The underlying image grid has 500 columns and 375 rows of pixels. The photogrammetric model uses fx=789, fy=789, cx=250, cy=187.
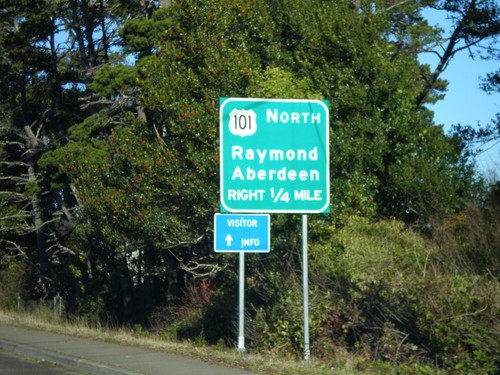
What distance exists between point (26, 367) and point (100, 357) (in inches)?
55.2

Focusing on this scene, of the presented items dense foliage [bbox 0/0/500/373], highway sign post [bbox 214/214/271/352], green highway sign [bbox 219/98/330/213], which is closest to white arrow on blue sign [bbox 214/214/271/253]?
highway sign post [bbox 214/214/271/352]

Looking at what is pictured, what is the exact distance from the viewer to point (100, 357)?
45.9ft

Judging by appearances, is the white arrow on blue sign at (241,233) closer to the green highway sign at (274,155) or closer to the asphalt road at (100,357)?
the green highway sign at (274,155)

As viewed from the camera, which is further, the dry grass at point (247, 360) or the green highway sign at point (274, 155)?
the green highway sign at point (274, 155)

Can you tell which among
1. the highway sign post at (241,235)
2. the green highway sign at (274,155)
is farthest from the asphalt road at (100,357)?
the green highway sign at (274,155)

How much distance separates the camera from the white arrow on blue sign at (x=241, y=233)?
12.7m

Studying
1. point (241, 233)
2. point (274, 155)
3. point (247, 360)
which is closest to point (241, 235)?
point (241, 233)

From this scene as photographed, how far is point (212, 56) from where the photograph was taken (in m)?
19.5

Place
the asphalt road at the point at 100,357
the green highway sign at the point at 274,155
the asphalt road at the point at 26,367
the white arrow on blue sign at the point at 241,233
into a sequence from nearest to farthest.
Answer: the asphalt road at the point at 100,357 < the green highway sign at the point at 274,155 < the white arrow on blue sign at the point at 241,233 < the asphalt road at the point at 26,367

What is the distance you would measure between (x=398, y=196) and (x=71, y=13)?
1833 cm

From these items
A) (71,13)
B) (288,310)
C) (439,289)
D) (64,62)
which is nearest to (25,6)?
(71,13)

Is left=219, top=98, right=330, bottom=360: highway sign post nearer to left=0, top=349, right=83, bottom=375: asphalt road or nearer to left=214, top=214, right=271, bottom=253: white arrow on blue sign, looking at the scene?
left=214, top=214, right=271, bottom=253: white arrow on blue sign

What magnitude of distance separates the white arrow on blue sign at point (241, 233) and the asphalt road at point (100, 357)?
192cm

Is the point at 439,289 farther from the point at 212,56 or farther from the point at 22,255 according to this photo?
the point at 22,255
